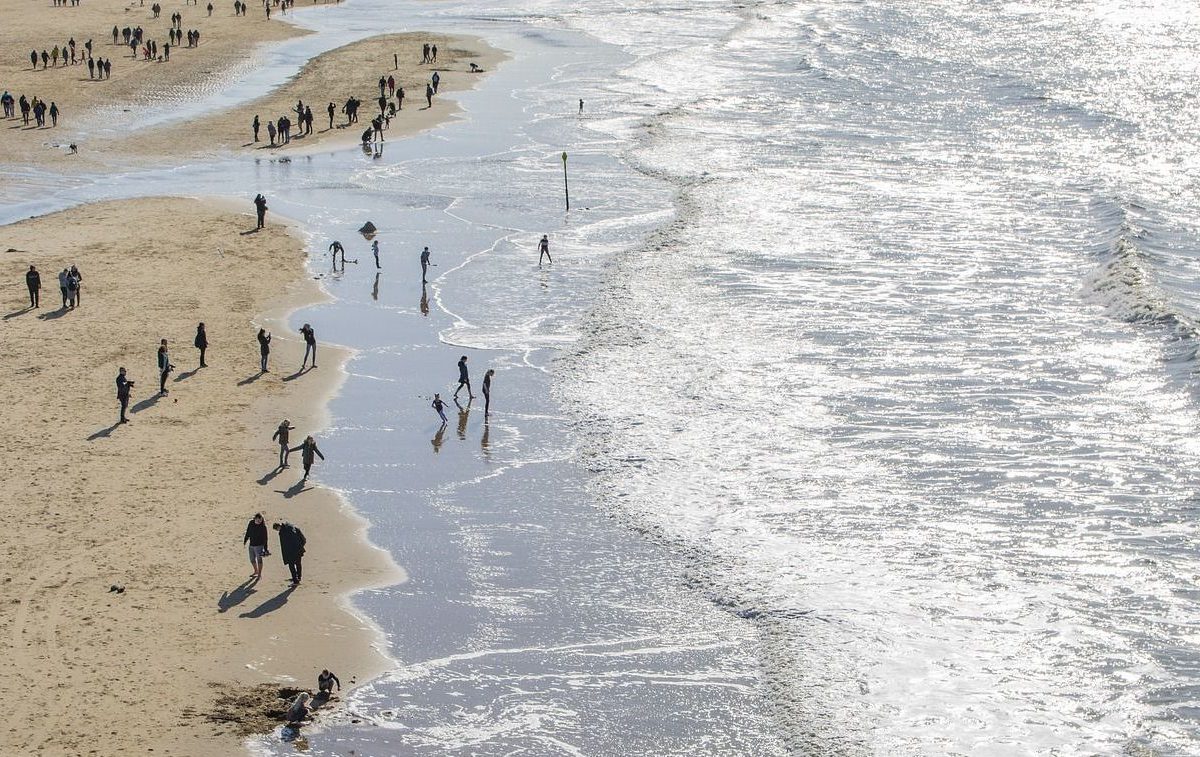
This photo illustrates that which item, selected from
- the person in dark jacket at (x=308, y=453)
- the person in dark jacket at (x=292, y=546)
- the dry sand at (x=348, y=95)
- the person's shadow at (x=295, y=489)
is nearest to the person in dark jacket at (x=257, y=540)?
the person in dark jacket at (x=292, y=546)

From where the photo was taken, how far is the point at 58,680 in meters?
17.5

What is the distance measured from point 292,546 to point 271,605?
36.0 inches

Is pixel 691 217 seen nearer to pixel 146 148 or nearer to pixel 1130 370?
pixel 1130 370

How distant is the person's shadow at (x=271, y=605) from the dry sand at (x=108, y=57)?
1391 inches

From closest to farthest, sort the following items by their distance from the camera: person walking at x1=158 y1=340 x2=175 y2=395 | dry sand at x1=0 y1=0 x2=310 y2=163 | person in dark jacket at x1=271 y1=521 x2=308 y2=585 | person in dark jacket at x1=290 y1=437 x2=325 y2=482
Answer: person in dark jacket at x1=271 y1=521 x2=308 y2=585 < person in dark jacket at x1=290 y1=437 x2=325 y2=482 < person walking at x1=158 y1=340 x2=175 y2=395 < dry sand at x1=0 y1=0 x2=310 y2=163

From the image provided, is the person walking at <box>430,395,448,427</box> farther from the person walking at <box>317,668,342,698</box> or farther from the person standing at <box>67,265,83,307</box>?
the person standing at <box>67,265,83,307</box>

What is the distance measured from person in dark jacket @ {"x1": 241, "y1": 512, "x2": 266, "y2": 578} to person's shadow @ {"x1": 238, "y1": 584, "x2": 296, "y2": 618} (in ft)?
1.88

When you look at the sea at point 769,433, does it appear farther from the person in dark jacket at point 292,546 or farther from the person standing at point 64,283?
the person standing at point 64,283

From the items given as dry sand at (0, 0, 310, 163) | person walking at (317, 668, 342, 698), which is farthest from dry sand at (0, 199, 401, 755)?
dry sand at (0, 0, 310, 163)

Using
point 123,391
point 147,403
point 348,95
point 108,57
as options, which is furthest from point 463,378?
point 108,57

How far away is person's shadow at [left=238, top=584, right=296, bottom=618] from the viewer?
64.2ft

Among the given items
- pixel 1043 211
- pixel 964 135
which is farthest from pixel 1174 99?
pixel 1043 211

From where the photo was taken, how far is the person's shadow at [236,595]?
19.8m

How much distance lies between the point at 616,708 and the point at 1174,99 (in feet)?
188
